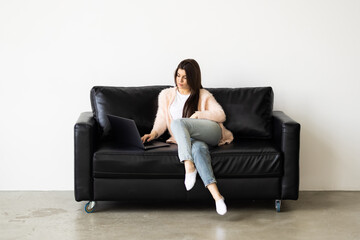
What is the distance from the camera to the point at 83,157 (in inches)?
144

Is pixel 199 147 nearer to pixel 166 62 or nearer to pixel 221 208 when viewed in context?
pixel 221 208

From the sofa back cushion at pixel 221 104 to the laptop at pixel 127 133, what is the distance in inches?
5.7

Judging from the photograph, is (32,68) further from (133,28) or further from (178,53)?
(178,53)

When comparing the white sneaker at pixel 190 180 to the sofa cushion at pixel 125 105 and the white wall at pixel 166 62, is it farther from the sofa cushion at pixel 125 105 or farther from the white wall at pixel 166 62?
the white wall at pixel 166 62

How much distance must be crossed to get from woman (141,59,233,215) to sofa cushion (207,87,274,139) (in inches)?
5.4

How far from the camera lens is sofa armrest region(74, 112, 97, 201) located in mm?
3645

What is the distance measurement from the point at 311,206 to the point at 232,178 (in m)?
0.73

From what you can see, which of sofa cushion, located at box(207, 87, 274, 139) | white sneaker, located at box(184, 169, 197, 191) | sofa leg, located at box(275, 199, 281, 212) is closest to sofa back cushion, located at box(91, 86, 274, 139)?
sofa cushion, located at box(207, 87, 274, 139)

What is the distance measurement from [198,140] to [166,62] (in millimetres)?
965

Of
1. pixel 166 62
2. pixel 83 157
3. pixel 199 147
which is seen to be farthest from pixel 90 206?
pixel 166 62

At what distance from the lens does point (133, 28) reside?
4.42 metres

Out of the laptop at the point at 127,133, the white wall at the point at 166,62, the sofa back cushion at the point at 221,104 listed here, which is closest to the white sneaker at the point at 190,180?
the laptop at the point at 127,133

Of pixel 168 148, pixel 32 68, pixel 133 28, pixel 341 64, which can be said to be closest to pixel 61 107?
pixel 32 68

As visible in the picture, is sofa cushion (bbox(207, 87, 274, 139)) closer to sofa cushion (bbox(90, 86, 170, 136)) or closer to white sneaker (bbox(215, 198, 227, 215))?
sofa cushion (bbox(90, 86, 170, 136))
